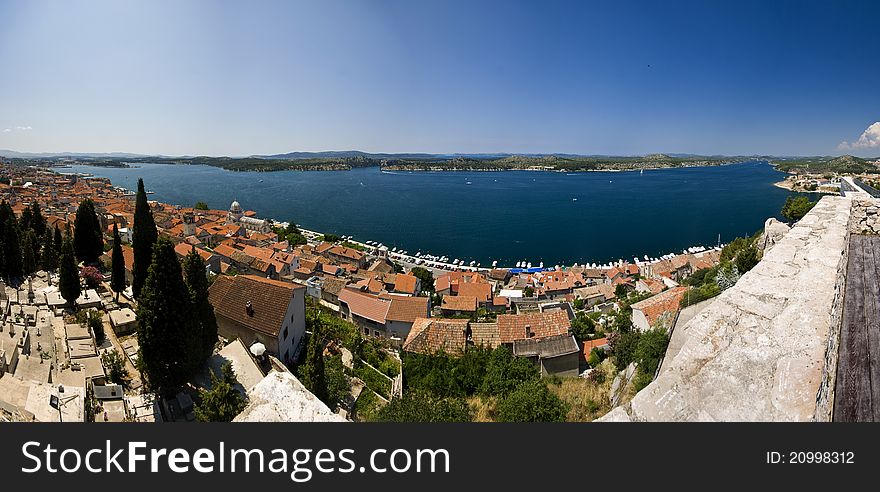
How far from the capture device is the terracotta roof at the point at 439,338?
55.3 feet

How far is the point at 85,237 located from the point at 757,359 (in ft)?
97.0

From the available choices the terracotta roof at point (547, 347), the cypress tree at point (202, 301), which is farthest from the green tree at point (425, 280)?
the cypress tree at point (202, 301)

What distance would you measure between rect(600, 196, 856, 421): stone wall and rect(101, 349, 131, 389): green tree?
1242 cm

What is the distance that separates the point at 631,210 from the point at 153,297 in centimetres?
8939

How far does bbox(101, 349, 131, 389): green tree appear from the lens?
1105 centimetres

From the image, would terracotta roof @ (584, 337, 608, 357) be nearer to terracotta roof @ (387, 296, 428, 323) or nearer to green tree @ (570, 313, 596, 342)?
green tree @ (570, 313, 596, 342)

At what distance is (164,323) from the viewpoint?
32.1 feet

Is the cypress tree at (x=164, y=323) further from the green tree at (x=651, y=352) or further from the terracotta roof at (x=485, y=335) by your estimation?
the green tree at (x=651, y=352)

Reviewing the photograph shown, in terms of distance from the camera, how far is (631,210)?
86438 millimetres

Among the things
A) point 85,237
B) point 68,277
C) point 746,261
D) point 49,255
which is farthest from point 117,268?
point 746,261

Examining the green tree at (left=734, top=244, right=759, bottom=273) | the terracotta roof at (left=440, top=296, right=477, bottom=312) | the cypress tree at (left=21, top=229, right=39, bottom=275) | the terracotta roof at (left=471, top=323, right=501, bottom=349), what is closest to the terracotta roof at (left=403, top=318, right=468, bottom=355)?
the terracotta roof at (left=471, top=323, right=501, bottom=349)

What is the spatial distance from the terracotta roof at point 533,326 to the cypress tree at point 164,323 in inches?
465

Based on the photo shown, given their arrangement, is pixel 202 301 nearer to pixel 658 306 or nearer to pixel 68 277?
pixel 68 277

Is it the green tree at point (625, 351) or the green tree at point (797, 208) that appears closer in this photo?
the green tree at point (625, 351)
